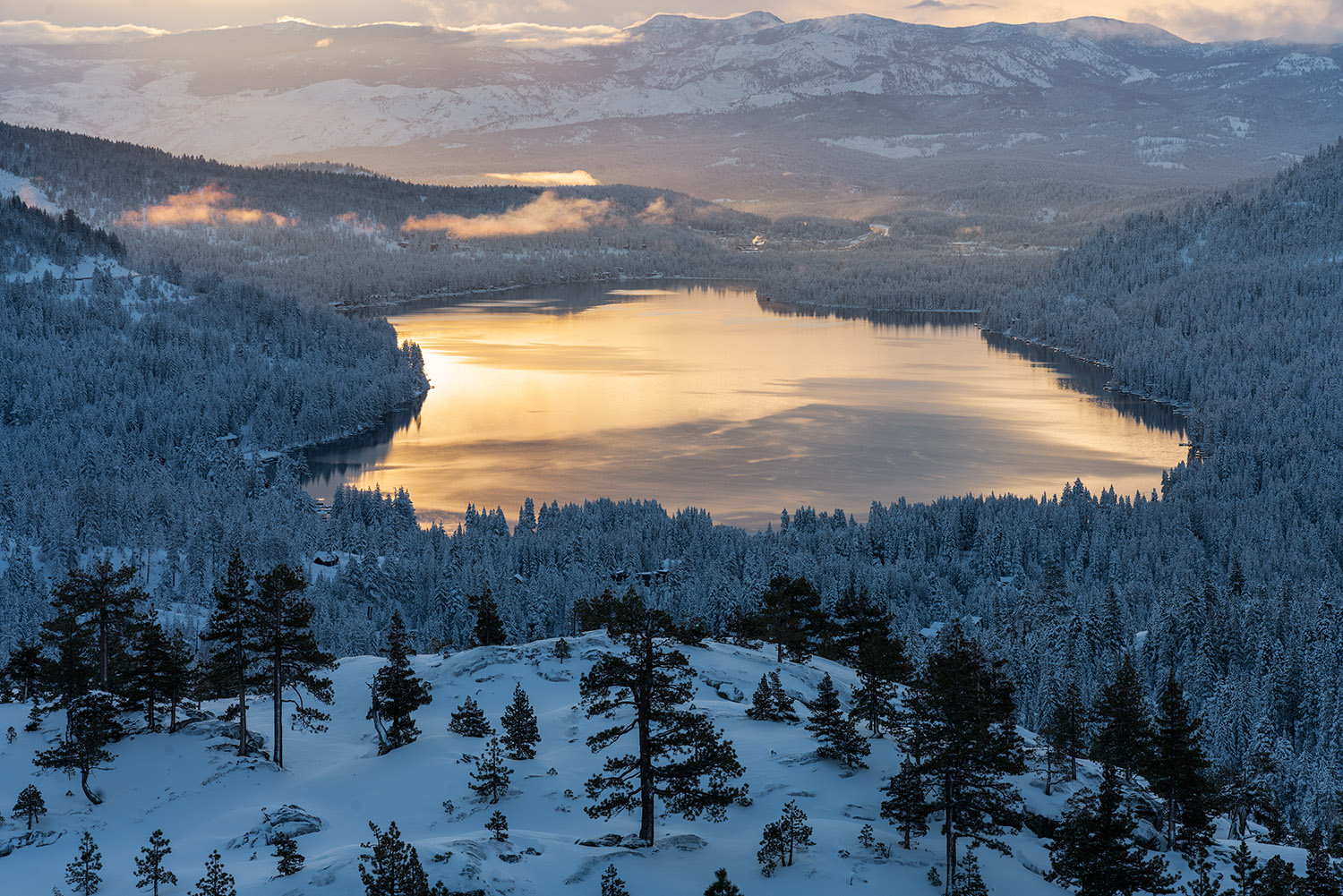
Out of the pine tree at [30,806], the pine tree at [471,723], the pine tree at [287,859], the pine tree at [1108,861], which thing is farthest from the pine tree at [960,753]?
the pine tree at [30,806]

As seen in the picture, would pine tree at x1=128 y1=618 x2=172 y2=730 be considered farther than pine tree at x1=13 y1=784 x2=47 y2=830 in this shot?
Yes

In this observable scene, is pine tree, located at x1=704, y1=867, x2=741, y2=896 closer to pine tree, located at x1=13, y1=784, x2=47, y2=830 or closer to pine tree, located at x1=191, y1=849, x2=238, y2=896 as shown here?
pine tree, located at x1=191, y1=849, x2=238, y2=896

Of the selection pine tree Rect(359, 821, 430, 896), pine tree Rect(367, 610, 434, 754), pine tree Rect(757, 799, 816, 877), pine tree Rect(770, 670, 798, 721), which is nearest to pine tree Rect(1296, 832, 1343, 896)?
pine tree Rect(757, 799, 816, 877)

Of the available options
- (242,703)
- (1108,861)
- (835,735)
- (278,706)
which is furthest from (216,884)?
(1108,861)

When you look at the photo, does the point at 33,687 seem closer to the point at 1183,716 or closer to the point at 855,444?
the point at 1183,716

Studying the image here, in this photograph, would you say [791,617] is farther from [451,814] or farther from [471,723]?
[451,814]

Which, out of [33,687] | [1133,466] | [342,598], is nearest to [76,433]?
[342,598]

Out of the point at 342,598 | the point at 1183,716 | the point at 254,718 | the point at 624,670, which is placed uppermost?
the point at 624,670
